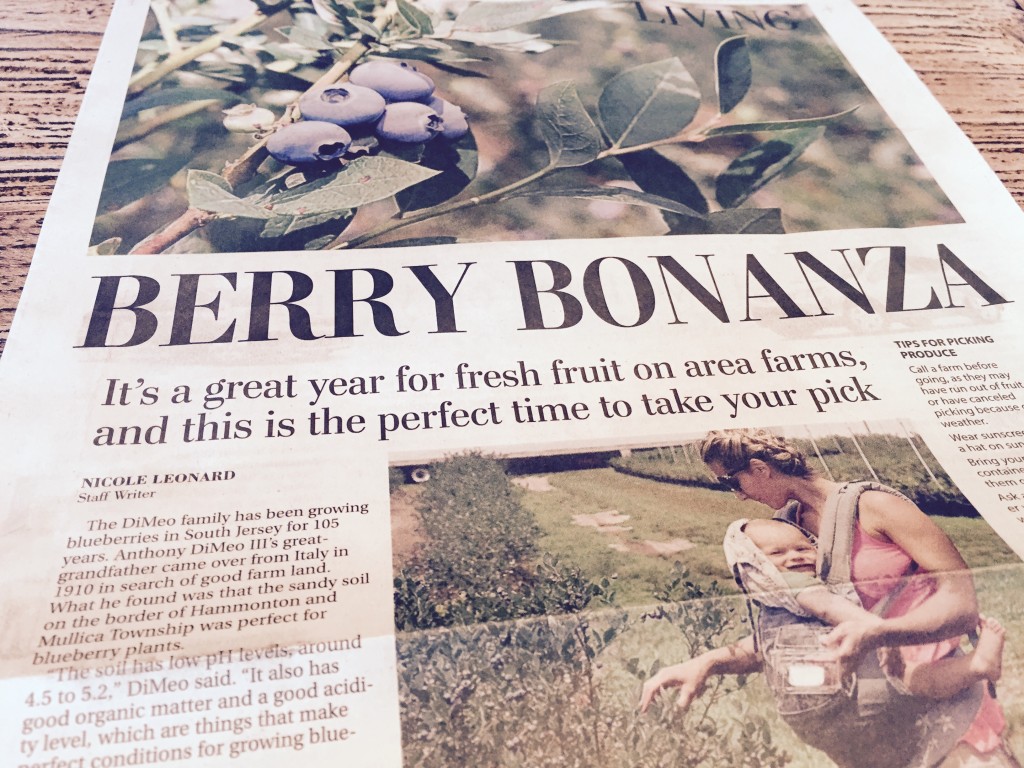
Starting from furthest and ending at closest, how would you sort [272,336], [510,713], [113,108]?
[113,108] → [272,336] → [510,713]

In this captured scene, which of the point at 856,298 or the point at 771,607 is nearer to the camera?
the point at 771,607

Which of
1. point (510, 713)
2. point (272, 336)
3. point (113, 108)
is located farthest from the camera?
point (113, 108)

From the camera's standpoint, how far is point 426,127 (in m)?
0.56

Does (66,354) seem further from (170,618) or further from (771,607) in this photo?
Answer: (771,607)

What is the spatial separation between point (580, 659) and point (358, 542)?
0.12 metres

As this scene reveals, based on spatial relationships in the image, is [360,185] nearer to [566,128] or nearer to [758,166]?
[566,128]

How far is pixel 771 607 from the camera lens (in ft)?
1.24

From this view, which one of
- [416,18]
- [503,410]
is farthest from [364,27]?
[503,410]

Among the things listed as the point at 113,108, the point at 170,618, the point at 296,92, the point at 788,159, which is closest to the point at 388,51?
the point at 296,92

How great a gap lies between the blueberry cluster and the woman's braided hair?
29 cm

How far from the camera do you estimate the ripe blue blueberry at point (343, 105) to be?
21.8 inches

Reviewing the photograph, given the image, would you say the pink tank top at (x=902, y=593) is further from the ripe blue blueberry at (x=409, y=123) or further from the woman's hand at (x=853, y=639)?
the ripe blue blueberry at (x=409, y=123)

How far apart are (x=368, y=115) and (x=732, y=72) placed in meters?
0.29

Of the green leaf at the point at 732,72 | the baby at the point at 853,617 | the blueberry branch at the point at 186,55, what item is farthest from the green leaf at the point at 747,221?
the blueberry branch at the point at 186,55
